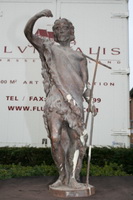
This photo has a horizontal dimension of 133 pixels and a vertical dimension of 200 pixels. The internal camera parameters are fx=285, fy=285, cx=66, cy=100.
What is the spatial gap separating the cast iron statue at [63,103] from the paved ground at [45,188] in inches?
11.9

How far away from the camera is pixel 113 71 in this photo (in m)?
6.98

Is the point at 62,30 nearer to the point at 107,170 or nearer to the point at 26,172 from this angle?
the point at 26,172

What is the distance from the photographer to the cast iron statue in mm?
3719

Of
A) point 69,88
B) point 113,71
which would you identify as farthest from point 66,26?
point 113,71

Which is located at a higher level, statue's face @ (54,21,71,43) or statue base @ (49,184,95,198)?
statue's face @ (54,21,71,43)

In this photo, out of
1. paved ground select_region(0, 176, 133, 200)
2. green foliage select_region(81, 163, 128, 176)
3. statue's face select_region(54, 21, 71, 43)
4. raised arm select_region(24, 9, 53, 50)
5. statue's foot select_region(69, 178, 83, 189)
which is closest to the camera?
paved ground select_region(0, 176, 133, 200)

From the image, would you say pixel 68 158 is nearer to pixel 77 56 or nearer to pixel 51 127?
pixel 51 127

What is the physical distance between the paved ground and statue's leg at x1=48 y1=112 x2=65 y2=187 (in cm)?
33

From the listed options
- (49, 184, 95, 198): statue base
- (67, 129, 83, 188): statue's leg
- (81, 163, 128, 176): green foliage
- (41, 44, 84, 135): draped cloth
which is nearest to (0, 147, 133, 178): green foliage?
(81, 163, 128, 176): green foliage

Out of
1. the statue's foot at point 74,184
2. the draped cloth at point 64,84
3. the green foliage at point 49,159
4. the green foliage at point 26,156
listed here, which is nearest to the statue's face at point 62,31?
the draped cloth at point 64,84

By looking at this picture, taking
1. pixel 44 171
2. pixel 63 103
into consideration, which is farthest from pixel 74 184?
pixel 44 171

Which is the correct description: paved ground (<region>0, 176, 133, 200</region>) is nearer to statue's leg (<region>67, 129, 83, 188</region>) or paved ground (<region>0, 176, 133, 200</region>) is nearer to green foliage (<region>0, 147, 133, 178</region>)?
statue's leg (<region>67, 129, 83, 188</region>)

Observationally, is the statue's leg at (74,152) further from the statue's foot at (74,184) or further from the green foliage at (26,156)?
the green foliage at (26,156)

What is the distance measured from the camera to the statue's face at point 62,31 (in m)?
3.96
